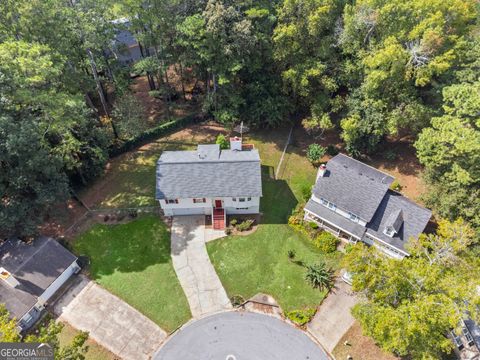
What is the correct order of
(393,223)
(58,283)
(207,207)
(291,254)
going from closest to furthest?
(58,283), (393,223), (291,254), (207,207)

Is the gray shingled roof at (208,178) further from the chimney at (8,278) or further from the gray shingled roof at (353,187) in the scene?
the chimney at (8,278)

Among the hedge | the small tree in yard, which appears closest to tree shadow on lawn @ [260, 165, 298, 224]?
the small tree in yard

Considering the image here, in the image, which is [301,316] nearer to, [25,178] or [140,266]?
[140,266]

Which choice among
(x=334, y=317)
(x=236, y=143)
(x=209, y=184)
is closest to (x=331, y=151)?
(x=236, y=143)

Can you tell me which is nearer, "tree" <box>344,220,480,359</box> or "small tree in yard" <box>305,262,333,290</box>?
"tree" <box>344,220,480,359</box>

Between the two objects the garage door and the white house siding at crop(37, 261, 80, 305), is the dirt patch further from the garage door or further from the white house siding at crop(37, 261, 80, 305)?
the white house siding at crop(37, 261, 80, 305)
